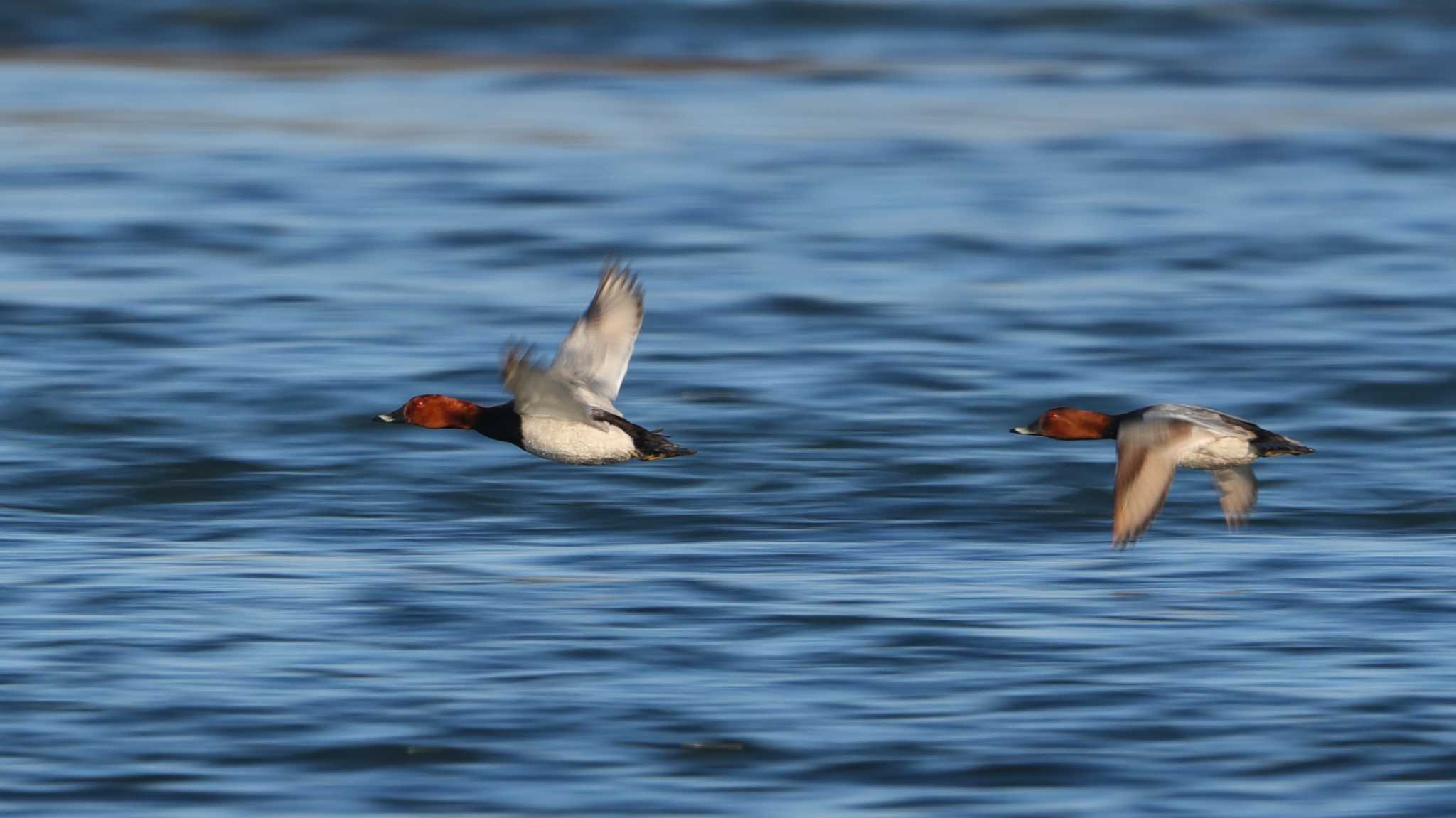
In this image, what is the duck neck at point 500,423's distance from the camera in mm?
9883

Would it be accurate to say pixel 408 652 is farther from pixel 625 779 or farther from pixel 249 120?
pixel 249 120

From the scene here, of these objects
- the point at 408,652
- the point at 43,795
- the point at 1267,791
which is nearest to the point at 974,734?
the point at 1267,791

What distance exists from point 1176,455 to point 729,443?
4.07m

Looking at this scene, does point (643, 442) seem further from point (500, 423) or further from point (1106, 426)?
point (1106, 426)

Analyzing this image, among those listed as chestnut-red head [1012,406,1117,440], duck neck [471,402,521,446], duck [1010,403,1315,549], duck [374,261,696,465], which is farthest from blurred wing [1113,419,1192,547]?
duck neck [471,402,521,446]

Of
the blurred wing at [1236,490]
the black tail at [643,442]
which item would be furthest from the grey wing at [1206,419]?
the black tail at [643,442]

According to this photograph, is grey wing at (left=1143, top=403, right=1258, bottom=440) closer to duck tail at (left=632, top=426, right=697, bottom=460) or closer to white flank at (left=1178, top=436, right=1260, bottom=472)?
white flank at (left=1178, top=436, right=1260, bottom=472)

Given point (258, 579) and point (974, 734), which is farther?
point (258, 579)

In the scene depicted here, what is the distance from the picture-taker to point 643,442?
9750mm

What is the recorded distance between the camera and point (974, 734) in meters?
8.20

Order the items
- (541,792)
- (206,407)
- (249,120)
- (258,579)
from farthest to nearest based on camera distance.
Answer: (249,120) → (206,407) → (258,579) → (541,792)

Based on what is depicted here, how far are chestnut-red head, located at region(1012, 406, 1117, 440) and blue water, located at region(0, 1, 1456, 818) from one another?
0.56 m

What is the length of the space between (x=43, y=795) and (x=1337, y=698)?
168 inches

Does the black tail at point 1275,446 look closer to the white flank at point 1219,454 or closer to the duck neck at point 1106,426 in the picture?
the white flank at point 1219,454
